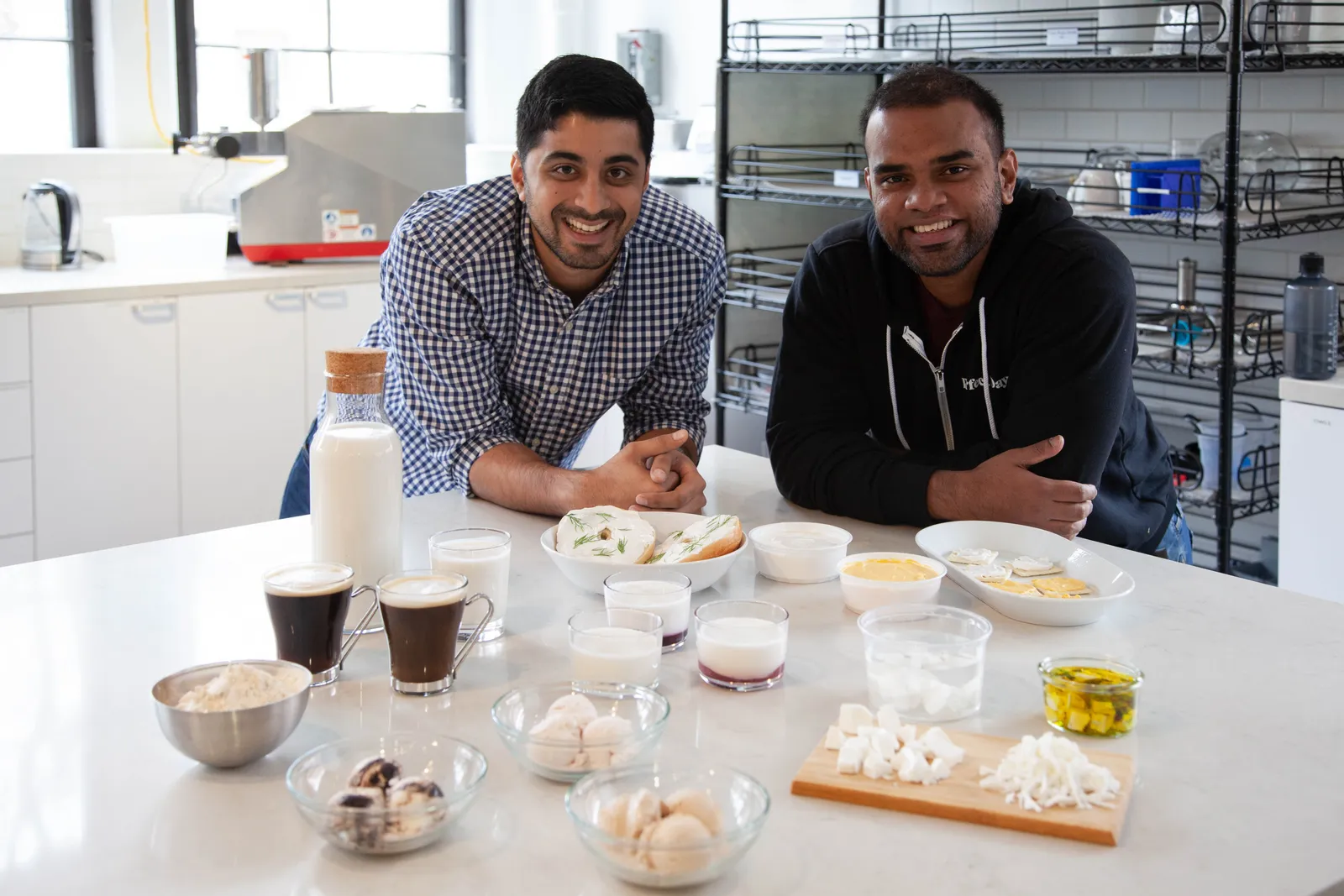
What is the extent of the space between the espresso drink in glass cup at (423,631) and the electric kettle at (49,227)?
321cm

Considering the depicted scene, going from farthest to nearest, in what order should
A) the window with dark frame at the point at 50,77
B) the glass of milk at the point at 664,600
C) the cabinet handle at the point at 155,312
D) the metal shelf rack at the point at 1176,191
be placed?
the window with dark frame at the point at 50,77 → the cabinet handle at the point at 155,312 → the metal shelf rack at the point at 1176,191 → the glass of milk at the point at 664,600

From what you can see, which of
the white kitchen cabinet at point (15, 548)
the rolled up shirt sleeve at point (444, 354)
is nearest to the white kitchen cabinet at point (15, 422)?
the white kitchen cabinet at point (15, 548)

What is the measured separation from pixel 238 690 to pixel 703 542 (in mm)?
627

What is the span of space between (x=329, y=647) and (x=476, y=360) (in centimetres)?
87

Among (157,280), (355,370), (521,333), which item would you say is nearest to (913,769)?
(355,370)

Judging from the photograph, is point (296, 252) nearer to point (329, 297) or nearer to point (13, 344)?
point (329, 297)

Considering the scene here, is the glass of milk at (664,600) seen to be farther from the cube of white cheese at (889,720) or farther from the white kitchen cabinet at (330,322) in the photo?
the white kitchen cabinet at (330,322)

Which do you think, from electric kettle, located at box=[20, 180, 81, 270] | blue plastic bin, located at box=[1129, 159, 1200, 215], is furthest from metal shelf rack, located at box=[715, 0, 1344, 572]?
electric kettle, located at box=[20, 180, 81, 270]

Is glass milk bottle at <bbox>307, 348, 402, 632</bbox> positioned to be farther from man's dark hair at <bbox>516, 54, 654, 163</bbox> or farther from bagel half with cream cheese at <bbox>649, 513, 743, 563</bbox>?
man's dark hair at <bbox>516, 54, 654, 163</bbox>

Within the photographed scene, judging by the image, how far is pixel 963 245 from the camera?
2201mm

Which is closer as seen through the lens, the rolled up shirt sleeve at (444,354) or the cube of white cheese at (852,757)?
the cube of white cheese at (852,757)

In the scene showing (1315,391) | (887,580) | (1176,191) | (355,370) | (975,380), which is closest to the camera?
(355,370)

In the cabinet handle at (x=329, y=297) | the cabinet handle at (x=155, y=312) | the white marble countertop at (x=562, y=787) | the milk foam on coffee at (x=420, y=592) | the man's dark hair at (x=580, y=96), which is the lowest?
the white marble countertop at (x=562, y=787)

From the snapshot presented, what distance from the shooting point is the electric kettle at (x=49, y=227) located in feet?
13.4
